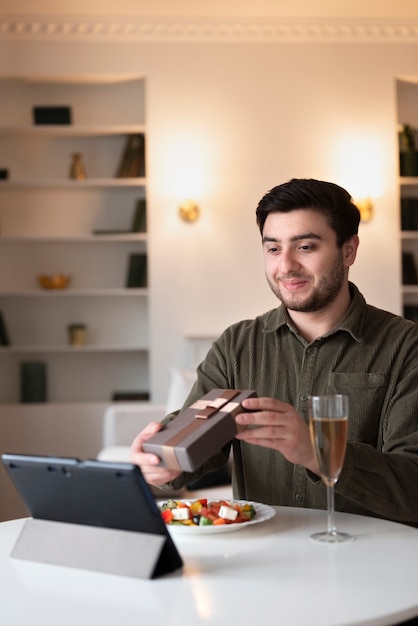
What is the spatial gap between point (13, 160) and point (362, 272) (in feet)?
7.71

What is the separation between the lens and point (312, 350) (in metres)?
1.98

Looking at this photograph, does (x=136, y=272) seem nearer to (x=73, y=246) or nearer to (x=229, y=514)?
(x=73, y=246)

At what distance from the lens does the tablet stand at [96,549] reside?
1250 mm

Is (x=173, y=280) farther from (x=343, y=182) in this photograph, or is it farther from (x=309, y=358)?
(x=309, y=358)

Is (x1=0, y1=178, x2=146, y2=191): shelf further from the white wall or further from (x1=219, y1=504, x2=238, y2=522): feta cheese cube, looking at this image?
(x1=219, y1=504, x2=238, y2=522): feta cheese cube

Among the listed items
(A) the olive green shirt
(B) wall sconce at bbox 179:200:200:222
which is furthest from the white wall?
(A) the olive green shirt

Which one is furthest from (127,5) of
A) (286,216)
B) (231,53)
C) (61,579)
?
(61,579)

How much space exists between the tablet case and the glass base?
266mm

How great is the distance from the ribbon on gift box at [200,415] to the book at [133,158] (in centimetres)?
456

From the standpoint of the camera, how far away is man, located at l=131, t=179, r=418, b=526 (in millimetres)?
1885

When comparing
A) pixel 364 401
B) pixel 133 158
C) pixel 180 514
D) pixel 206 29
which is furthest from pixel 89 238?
pixel 180 514

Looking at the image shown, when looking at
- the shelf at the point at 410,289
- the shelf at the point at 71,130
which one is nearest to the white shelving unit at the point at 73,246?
the shelf at the point at 71,130

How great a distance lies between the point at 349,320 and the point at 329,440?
0.65 metres

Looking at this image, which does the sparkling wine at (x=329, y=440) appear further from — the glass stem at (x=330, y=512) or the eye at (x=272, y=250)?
the eye at (x=272, y=250)
